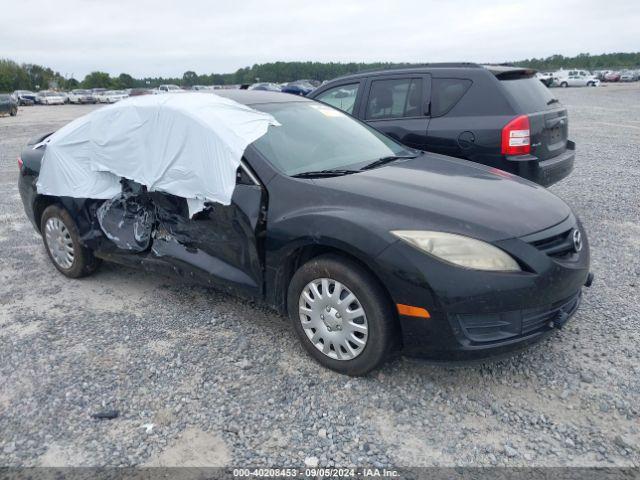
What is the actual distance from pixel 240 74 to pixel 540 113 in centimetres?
8931

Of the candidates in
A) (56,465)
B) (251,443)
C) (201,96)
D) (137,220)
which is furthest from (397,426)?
(201,96)

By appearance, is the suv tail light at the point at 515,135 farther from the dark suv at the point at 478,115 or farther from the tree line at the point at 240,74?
the tree line at the point at 240,74

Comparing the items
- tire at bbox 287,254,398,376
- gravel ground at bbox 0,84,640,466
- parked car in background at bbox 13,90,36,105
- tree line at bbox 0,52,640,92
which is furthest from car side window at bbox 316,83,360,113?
tree line at bbox 0,52,640,92

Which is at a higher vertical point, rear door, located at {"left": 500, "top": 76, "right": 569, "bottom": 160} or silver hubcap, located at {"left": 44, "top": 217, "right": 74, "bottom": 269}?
rear door, located at {"left": 500, "top": 76, "right": 569, "bottom": 160}

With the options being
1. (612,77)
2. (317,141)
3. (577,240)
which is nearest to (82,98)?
(317,141)

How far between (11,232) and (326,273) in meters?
5.07

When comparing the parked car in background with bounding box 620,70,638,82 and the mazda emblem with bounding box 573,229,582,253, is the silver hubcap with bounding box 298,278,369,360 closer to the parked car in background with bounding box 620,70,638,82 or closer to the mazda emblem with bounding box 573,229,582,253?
the mazda emblem with bounding box 573,229,582,253

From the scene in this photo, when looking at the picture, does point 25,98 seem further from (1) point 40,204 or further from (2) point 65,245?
(2) point 65,245

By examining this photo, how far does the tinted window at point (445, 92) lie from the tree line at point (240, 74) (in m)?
79.5

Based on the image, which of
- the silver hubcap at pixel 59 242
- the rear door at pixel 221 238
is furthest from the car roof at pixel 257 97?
the silver hubcap at pixel 59 242

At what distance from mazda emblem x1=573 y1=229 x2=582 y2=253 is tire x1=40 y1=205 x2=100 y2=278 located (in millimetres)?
3858

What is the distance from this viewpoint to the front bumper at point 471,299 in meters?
2.71

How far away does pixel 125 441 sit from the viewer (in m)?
2.68

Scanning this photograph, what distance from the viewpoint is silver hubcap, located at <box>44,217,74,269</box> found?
470 centimetres
